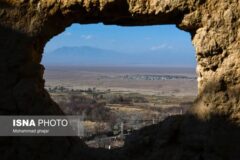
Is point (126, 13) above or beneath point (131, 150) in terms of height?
above

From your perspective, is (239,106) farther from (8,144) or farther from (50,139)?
(8,144)

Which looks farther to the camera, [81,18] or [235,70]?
[81,18]

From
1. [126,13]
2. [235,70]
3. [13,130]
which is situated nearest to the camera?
[235,70]

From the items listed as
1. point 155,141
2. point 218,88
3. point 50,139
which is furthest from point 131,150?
point 218,88

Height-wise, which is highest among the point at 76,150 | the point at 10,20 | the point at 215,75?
the point at 10,20

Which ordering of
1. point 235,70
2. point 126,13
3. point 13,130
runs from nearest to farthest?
point 235,70 → point 126,13 → point 13,130

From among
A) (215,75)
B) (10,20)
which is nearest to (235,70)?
(215,75)

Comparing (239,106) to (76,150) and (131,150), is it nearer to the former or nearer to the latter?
(131,150)
